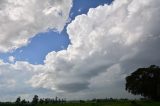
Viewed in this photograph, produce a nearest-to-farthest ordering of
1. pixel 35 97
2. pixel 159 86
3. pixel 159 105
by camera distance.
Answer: pixel 159 105 → pixel 159 86 → pixel 35 97

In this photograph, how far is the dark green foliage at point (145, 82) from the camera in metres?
104

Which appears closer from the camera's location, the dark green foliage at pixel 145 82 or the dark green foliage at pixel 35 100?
the dark green foliage at pixel 145 82

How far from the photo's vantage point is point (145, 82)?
347ft

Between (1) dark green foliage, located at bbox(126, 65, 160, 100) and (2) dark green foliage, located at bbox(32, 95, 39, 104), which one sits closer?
(1) dark green foliage, located at bbox(126, 65, 160, 100)

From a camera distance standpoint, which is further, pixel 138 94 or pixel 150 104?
pixel 138 94

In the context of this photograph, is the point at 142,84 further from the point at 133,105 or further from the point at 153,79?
the point at 133,105

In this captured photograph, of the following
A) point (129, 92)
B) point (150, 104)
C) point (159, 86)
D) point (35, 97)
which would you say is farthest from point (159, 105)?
point (35, 97)

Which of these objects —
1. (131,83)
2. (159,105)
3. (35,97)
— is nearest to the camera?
(159,105)

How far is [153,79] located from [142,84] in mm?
4139

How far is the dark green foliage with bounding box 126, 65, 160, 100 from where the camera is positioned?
342 feet

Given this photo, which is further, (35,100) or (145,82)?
(35,100)

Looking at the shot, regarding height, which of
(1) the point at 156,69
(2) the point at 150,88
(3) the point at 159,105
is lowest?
(3) the point at 159,105

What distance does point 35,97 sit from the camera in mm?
177375

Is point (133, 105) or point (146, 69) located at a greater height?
point (146, 69)
